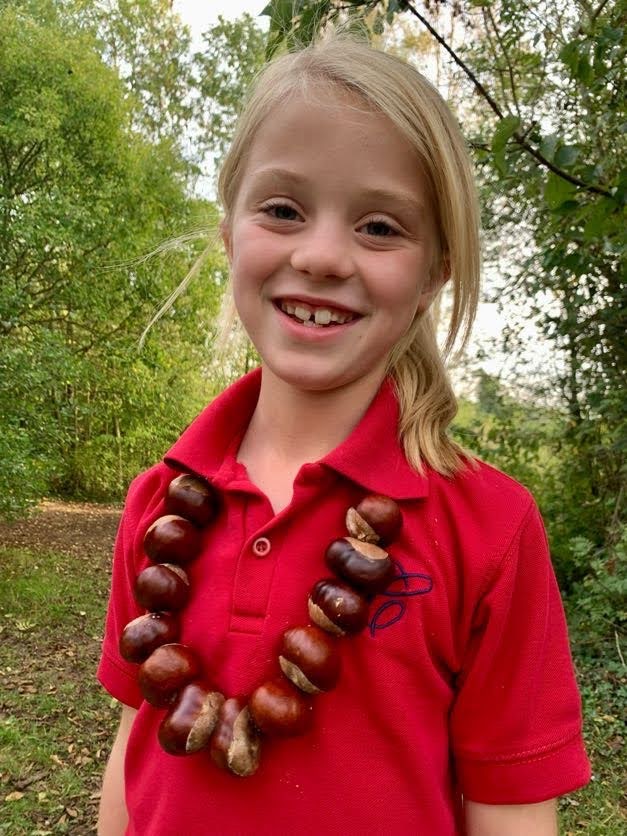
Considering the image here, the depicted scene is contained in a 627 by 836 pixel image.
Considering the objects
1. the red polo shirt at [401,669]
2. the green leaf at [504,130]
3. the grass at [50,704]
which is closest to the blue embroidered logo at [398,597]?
the red polo shirt at [401,669]

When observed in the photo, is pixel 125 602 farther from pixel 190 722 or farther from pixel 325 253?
pixel 325 253

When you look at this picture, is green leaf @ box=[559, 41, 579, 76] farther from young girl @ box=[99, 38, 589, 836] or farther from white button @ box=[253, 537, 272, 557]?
white button @ box=[253, 537, 272, 557]

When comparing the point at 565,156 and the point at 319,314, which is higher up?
the point at 565,156

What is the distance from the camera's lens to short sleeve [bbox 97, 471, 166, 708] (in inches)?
50.9

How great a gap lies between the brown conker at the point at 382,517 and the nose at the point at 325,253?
36 cm

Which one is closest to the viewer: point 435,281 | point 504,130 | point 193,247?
point 435,281

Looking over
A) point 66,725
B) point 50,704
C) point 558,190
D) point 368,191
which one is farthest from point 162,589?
point 50,704

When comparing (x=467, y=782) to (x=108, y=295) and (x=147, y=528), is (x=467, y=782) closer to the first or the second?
(x=147, y=528)

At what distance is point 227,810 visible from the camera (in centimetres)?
105

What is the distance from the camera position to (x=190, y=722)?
105 centimetres

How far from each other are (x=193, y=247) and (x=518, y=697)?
8.15 m

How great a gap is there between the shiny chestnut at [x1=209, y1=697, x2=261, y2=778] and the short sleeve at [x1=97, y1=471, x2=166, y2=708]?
0.30 metres

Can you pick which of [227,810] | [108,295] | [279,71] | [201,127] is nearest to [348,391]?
[279,71]

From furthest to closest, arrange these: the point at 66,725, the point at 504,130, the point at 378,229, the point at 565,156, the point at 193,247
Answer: the point at 193,247, the point at 66,725, the point at 565,156, the point at 504,130, the point at 378,229
